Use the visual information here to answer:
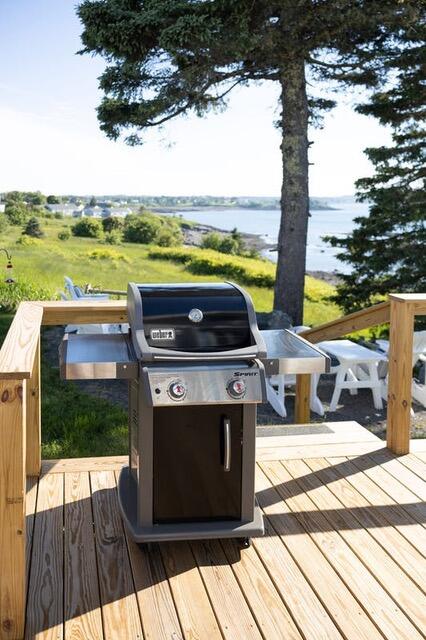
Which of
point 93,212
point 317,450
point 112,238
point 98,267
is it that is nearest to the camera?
point 317,450

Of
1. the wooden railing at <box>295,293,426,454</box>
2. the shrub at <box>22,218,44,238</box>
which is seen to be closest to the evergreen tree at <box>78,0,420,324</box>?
the wooden railing at <box>295,293,426,454</box>

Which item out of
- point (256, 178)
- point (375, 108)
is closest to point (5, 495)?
point (375, 108)

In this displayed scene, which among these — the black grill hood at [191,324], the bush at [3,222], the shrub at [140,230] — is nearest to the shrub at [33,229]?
the bush at [3,222]

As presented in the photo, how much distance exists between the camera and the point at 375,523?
2857mm

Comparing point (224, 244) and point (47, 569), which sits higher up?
point (47, 569)

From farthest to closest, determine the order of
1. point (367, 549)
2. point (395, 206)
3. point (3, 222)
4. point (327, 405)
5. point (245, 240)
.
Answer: point (245, 240) < point (3, 222) < point (395, 206) < point (327, 405) < point (367, 549)

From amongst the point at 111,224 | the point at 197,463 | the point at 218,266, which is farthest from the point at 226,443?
the point at 111,224

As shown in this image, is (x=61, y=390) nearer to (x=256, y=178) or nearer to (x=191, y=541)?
(x=191, y=541)

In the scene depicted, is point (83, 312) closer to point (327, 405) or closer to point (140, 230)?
point (327, 405)

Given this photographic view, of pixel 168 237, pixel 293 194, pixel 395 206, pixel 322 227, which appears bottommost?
pixel 168 237

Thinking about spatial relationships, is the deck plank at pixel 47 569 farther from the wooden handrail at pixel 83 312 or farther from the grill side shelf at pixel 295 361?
the grill side shelf at pixel 295 361

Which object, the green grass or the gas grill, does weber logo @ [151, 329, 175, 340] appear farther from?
the green grass

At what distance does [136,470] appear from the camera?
2674mm

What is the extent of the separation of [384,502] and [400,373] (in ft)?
2.32
